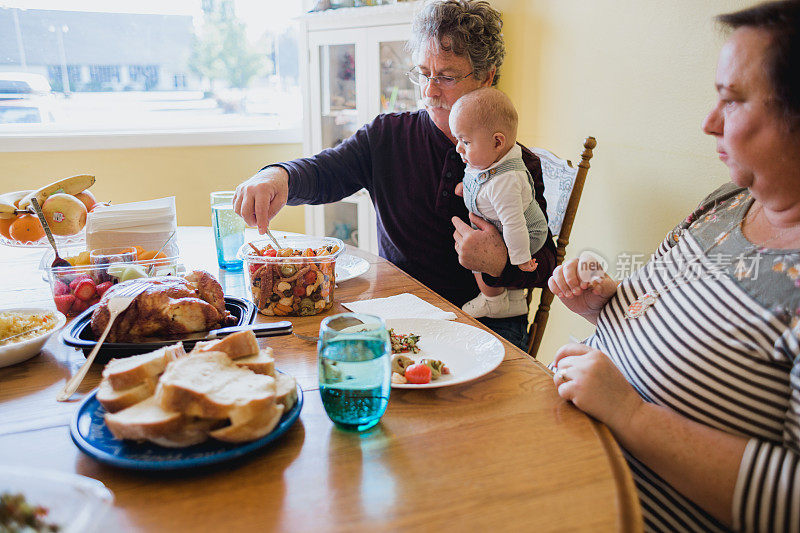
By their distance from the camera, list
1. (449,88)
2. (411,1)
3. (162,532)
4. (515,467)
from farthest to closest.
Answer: (411,1), (449,88), (515,467), (162,532)

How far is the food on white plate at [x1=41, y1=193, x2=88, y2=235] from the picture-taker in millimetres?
1711

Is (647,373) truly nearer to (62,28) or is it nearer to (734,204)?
(734,204)

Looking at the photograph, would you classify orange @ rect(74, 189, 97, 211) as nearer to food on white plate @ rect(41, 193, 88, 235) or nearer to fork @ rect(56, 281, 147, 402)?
food on white plate @ rect(41, 193, 88, 235)

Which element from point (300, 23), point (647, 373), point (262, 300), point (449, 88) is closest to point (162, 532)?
point (262, 300)

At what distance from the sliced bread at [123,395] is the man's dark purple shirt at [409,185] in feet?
3.40

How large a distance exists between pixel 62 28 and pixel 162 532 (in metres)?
3.49

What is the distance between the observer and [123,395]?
790mm

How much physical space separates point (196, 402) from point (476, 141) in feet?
3.80

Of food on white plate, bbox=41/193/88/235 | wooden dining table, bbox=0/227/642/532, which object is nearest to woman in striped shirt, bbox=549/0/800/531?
wooden dining table, bbox=0/227/642/532

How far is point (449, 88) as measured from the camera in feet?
5.93

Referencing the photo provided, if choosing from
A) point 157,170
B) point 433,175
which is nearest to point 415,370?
point 433,175

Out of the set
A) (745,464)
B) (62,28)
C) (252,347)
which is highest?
(62,28)

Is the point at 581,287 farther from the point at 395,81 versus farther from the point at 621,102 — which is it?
the point at 395,81

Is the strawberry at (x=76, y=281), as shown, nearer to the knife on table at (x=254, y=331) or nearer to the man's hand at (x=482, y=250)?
the knife on table at (x=254, y=331)
